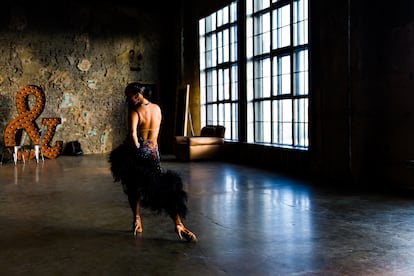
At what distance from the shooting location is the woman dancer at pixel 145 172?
179 inches

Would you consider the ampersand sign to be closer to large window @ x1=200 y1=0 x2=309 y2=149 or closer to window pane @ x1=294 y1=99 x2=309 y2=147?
large window @ x1=200 y1=0 x2=309 y2=149

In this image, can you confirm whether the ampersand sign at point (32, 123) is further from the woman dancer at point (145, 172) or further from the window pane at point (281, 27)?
the woman dancer at point (145, 172)

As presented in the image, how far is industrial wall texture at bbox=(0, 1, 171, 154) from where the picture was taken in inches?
516

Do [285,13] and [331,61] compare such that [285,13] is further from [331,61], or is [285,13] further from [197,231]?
[197,231]

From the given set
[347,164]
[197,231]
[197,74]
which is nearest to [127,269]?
[197,231]

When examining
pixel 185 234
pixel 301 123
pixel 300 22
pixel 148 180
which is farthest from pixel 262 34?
pixel 185 234

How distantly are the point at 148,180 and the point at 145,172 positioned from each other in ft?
0.29

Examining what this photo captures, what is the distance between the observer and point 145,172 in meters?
4.61

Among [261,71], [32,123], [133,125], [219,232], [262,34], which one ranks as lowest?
[219,232]

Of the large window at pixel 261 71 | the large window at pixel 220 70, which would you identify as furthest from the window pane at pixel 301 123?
the large window at pixel 220 70

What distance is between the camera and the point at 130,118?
473cm

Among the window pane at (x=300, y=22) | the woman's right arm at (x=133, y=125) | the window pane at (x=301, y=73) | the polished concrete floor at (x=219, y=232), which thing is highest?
the window pane at (x=300, y=22)

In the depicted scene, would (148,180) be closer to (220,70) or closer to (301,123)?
(301,123)

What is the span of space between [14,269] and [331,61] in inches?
244
